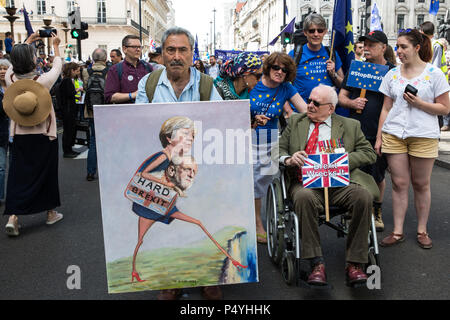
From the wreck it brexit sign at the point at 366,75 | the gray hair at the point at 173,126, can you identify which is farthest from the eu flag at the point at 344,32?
the gray hair at the point at 173,126

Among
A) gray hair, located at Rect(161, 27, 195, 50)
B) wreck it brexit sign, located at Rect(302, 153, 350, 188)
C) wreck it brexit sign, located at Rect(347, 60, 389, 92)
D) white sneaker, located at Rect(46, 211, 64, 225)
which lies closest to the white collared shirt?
wreck it brexit sign, located at Rect(302, 153, 350, 188)

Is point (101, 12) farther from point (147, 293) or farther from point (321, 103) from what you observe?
point (147, 293)

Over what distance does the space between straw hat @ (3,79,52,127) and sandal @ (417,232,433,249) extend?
12.6 ft

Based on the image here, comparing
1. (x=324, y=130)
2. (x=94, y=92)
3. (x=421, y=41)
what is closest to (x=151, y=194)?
(x=324, y=130)

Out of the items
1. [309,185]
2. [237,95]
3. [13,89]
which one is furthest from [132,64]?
[309,185]

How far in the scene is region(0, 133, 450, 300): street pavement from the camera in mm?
3547

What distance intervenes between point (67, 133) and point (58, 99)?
0.68 m

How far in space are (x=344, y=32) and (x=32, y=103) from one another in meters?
3.43

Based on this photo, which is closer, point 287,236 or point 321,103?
point 287,236

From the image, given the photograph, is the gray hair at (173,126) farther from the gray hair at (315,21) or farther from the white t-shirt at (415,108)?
the gray hair at (315,21)

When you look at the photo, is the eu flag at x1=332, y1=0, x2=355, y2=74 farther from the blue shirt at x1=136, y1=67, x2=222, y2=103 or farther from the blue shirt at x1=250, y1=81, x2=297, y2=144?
the blue shirt at x1=136, y1=67, x2=222, y2=103

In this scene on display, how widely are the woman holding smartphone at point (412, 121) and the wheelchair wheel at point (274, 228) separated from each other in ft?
3.75

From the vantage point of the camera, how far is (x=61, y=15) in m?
61.6

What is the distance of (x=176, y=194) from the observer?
3.06 m
